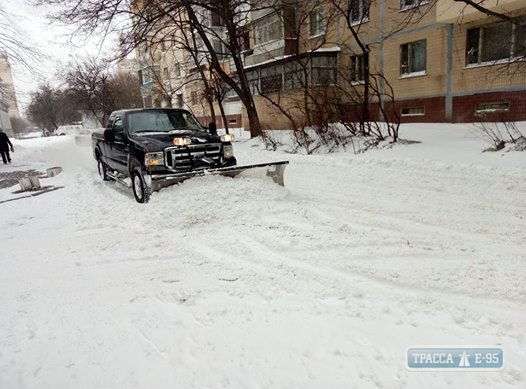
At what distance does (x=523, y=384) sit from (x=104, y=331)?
10.7ft

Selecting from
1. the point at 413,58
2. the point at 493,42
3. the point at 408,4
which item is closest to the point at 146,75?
the point at 408,4

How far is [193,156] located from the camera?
706 centimetres

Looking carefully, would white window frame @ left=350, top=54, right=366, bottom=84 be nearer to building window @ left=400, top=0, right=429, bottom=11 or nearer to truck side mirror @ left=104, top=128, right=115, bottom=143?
building window @ left=400, top=0, right=429, bottom=11

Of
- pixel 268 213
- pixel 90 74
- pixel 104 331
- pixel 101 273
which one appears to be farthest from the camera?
pixel 90 74

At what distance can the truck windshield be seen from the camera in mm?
8009

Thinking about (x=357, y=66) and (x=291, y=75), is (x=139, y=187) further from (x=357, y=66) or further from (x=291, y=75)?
(x=357, y=66)

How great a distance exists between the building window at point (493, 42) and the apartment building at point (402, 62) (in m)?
0.04

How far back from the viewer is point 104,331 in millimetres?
3191

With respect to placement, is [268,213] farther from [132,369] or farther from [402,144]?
[402,144]

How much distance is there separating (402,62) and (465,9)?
471 cm

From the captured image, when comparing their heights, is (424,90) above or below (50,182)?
above

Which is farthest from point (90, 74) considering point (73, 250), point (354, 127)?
point (73, 250)

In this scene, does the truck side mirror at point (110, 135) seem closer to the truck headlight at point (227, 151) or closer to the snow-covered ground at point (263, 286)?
the snow-covered ground at point (263, 286)

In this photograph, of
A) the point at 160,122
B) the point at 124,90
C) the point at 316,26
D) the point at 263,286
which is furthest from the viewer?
the point at 124,90
